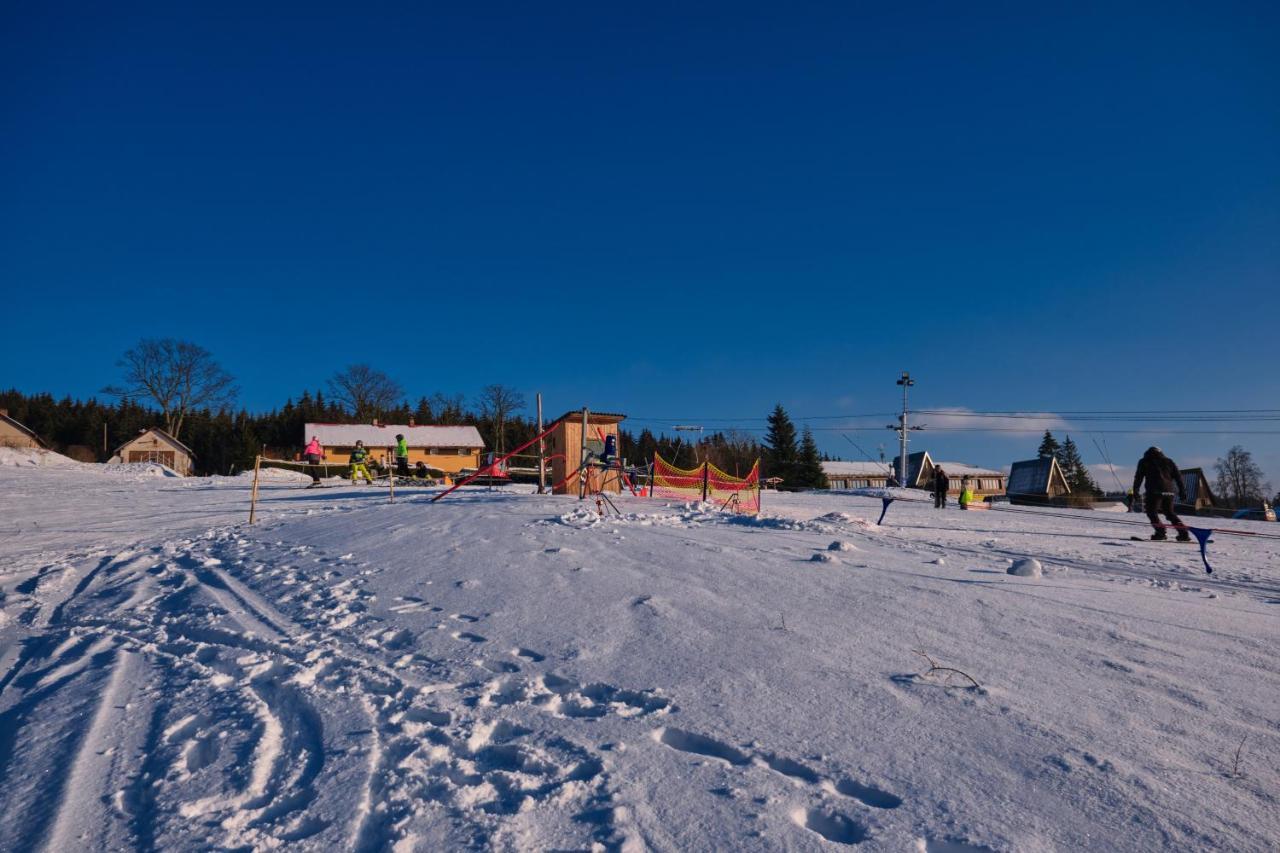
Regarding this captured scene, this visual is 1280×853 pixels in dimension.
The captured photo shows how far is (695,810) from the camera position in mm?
2457

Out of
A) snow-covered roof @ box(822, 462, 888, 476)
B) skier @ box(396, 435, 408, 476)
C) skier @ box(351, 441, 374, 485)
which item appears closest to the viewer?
skier @ box(351, 441, 374, 485)

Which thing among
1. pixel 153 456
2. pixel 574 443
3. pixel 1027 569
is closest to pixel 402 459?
pixel 574 443

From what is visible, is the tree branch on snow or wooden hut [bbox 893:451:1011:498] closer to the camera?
the tree branch on snow

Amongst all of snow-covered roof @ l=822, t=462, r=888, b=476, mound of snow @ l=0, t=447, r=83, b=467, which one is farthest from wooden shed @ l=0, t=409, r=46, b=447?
snow-covered roof @ l=822, t=462, r=888, b=476

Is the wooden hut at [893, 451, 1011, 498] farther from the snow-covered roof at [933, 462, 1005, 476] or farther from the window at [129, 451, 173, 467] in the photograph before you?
the window at [129, 451, 173, 467]

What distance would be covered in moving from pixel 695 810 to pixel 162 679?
371 cm

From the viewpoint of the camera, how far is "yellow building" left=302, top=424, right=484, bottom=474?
5169 centimetres

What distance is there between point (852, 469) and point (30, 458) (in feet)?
244

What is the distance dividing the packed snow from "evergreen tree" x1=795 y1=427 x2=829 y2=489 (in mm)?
49040

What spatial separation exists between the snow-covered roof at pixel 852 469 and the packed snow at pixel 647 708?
243ft

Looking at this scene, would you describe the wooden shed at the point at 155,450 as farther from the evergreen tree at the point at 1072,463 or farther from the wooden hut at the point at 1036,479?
the evergreen tree at the point at 1072,463

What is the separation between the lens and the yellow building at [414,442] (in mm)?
51688

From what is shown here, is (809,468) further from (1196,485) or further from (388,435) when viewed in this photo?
(388,435)

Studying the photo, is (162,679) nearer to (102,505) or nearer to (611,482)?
(611,482)
